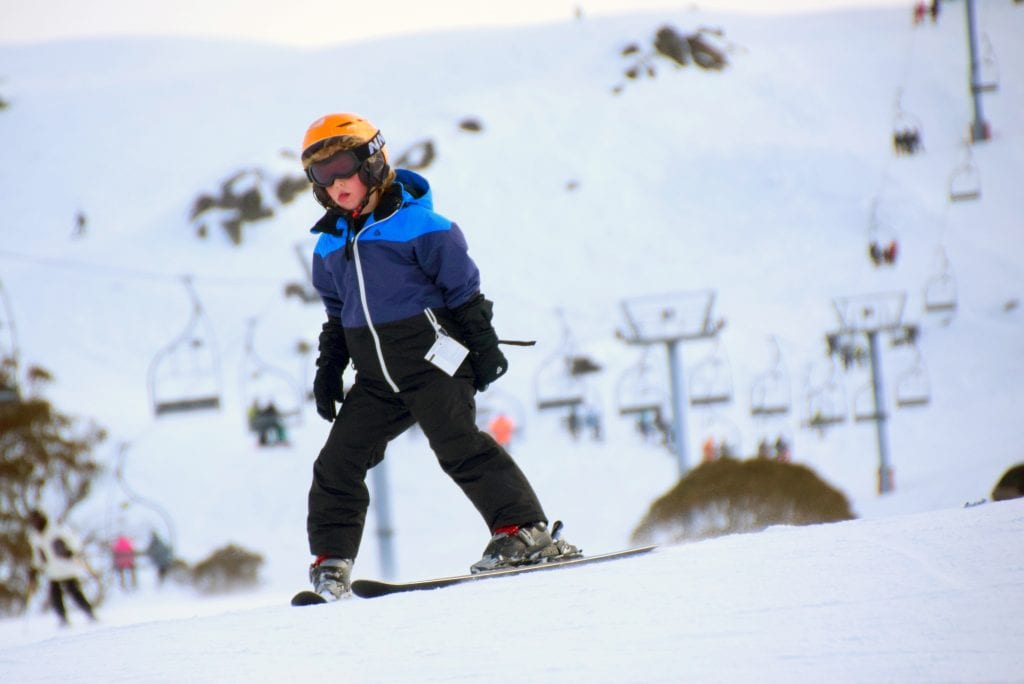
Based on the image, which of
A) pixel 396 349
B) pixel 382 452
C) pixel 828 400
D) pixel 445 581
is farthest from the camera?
pixel 828 400

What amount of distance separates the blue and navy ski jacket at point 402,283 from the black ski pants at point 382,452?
0.26ft

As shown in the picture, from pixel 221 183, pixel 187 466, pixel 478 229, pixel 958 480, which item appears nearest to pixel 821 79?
pixel 478 229

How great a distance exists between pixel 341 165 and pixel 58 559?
7.54m

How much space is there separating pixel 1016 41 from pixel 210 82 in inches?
1467

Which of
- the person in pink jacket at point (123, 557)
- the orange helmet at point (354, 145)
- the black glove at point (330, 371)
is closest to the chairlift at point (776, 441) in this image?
the person in pink jacket at point (123, 557)

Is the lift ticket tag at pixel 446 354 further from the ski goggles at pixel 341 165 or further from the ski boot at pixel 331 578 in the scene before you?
the ski boot at pixel 331 578

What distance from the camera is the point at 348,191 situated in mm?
3268

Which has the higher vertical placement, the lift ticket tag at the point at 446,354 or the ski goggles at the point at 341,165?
the ski goggles at the point at 341,165

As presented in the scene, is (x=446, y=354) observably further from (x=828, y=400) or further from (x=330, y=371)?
(x=828, y=400)

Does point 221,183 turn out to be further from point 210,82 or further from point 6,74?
point 6,74

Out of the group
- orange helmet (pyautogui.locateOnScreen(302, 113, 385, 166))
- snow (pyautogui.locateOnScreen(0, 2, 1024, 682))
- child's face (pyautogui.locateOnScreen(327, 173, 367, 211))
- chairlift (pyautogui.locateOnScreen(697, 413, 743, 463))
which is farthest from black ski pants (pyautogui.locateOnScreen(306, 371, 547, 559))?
chairlift (pyautogui.locateOnScreen(697, 413, 743, 463))

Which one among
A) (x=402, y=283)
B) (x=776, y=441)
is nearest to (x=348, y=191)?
(x=402, y=283)

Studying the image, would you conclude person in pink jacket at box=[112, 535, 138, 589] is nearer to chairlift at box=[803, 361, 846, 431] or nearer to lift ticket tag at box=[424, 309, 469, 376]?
chairlift at box=[803, 361, 846, 431]

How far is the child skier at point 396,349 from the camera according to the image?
10.6 feet
